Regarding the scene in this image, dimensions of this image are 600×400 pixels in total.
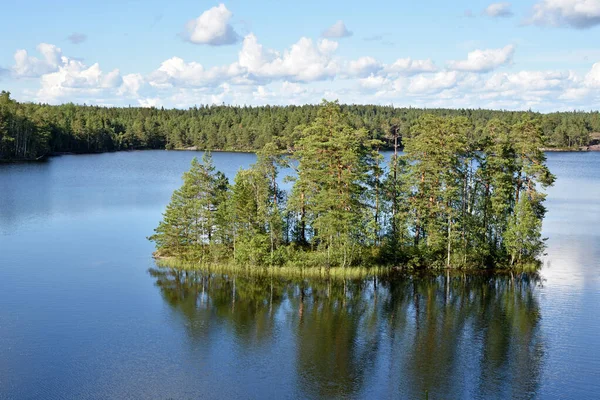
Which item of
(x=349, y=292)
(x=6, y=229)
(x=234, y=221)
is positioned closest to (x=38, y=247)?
(x=6, y=229)

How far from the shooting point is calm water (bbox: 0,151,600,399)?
30.4 metres

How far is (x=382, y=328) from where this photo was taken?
39.0 m

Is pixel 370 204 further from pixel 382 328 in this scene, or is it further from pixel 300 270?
pixel 382 328

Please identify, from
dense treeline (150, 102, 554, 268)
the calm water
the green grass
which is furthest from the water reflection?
dense treeline (150, 102, 554, 268)

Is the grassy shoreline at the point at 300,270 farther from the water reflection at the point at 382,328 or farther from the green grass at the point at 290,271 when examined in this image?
the water reflection at the point at 382,328

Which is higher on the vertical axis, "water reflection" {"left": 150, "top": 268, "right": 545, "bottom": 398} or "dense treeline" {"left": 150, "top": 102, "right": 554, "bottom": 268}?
"dense treeline" {"left": 150, "top": 102, "right": 554, "bottom": 268}

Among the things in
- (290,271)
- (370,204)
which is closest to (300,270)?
(290,271)

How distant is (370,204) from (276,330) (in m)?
20.5

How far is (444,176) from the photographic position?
51.0 meters

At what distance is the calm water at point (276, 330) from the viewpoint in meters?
30.4

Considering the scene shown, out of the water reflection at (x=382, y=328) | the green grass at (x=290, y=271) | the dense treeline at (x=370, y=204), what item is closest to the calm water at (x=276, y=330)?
the water reflection at (x=382, y=328)

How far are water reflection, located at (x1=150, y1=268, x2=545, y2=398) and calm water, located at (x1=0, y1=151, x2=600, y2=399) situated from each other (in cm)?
13

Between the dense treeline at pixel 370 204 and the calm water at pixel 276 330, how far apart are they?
3.17 meters

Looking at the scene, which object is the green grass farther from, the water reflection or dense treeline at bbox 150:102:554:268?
the water reflection
